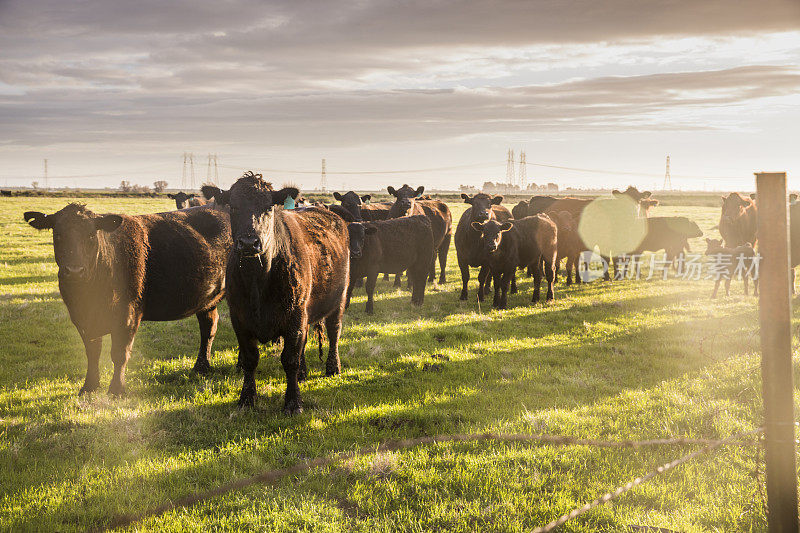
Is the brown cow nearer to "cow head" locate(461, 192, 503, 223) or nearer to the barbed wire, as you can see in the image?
"cow head" locate(461, 192, 503, 223)

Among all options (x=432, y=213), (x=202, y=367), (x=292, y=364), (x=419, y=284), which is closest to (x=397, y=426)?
(x=292, y=364)

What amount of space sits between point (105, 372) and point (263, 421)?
338 cm

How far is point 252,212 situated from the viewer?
16.4ft

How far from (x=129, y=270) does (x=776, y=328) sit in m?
6.90

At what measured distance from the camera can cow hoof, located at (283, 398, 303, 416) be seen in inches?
233

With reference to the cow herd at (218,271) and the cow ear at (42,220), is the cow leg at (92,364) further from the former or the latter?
the cow ear at (42,220)

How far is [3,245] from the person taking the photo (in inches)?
831

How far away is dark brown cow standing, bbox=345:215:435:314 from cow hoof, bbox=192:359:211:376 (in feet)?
14.1

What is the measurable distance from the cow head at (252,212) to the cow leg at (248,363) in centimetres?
127

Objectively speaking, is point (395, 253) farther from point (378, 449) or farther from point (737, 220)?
point (737, 220)

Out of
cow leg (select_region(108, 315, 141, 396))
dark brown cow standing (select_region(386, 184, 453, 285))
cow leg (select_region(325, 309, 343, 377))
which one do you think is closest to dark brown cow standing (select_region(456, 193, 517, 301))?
dark brown cow standing (select_region(386, 184, 453, 285))

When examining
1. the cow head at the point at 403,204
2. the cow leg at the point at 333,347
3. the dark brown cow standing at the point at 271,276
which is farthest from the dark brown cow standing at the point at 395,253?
the dark brown cow standing at the point at 271,276

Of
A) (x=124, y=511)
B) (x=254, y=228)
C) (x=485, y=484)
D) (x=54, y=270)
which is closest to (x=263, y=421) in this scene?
(x=124, y=511)

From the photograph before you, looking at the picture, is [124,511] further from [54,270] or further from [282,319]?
[54,270]
